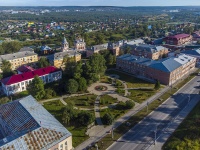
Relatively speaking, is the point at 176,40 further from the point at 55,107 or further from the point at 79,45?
the point at 55,107

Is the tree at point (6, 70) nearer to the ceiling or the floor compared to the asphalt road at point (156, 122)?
nearer to the ceiling

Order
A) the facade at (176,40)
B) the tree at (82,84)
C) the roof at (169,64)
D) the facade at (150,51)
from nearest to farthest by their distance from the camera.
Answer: the tree at (82,84), the roof at (169,64), the facade at (150,51), the facade at (176,40)

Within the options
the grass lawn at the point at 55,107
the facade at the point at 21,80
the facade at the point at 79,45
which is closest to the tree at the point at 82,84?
the grass lawn at the point at 55,107

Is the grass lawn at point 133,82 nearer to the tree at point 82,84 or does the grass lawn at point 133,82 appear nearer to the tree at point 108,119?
the tree at point 82,84

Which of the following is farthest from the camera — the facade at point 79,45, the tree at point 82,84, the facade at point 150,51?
the facade at point 79,45

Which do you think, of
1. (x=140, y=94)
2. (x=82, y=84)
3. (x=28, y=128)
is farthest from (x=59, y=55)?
(x=28, y=128)

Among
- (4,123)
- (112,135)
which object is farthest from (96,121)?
(4,123)
